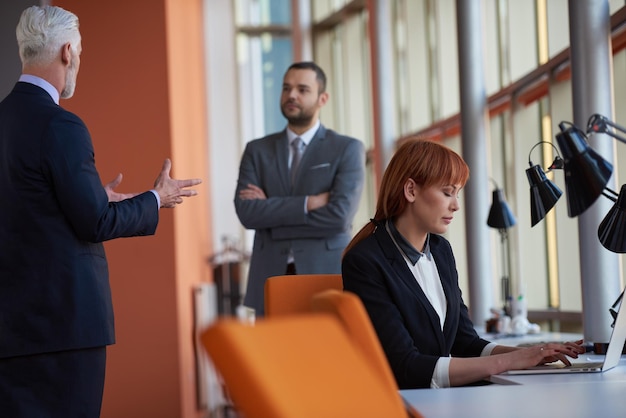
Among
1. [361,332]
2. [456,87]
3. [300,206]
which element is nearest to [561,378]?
[361,332]

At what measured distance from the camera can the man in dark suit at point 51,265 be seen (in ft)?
8.69

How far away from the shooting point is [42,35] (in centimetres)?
281

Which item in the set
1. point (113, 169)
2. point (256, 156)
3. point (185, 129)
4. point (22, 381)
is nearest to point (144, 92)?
point (113, 169)

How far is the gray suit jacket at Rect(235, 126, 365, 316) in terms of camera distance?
4082 mm

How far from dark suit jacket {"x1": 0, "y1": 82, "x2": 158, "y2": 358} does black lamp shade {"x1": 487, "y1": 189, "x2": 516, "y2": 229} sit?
7.83 feet

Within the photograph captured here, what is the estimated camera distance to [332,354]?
1.19 meters

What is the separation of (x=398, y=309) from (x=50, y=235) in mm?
1026

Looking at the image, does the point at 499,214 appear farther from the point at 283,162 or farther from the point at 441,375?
the point at 441,375

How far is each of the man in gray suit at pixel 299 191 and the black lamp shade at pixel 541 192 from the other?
1.32m

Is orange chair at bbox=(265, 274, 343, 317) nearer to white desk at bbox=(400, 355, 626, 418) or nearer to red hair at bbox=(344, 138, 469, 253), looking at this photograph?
red hair at bbox=(344, 138, 469, 253)

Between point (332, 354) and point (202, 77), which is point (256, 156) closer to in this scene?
point (332, 354)

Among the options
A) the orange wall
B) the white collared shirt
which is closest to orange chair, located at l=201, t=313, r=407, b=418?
the white collared shirt

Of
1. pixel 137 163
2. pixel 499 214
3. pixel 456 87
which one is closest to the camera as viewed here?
pixel 499 214

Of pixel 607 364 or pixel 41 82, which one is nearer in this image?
pixel 607 364
